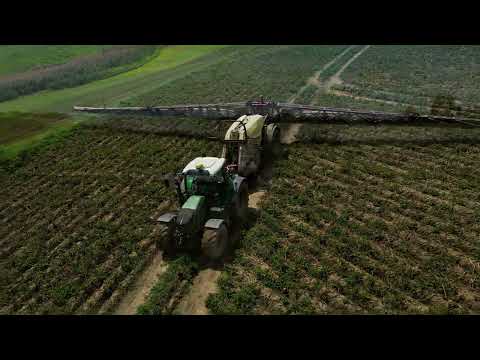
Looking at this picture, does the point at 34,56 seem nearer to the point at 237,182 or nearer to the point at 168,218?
the point at 237,182

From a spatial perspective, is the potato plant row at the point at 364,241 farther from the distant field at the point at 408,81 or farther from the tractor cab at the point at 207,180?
the distant field at the point at 408,81

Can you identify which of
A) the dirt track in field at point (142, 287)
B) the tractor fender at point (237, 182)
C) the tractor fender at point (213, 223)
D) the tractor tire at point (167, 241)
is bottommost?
the dirt track in field at point (142, 287)

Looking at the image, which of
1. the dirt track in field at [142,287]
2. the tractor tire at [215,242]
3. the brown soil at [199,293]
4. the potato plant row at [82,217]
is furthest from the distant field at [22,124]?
the brown soil at [199,293]

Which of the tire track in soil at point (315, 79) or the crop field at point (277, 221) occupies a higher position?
the tire track in soil at point (315, 79)

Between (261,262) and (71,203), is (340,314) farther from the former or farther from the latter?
(71,203)

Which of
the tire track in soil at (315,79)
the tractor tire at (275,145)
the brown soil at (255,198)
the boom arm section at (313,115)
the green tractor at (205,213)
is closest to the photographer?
the green tractor at (205,213)

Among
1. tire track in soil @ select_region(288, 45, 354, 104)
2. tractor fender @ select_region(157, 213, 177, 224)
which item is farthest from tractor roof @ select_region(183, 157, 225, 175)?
tire track in soil @ select_region(288, 45, 354, 104)
